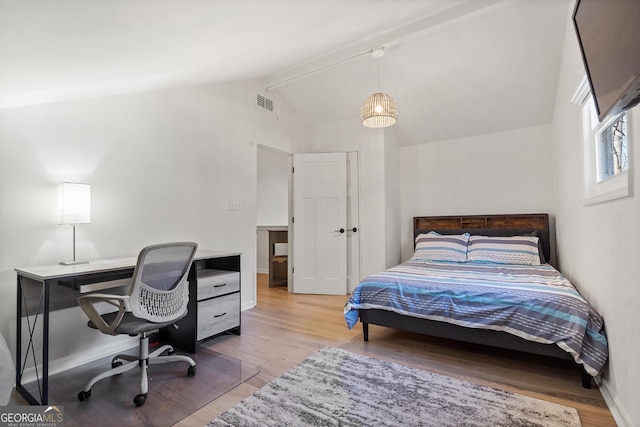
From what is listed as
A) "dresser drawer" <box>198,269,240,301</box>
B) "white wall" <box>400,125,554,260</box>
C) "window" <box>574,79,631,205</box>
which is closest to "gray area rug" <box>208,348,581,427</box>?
"dresser drawer" <box>198,269,240,301</box>

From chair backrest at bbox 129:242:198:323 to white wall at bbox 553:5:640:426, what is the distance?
90.8 inches

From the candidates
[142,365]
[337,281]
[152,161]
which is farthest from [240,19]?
[337,281]

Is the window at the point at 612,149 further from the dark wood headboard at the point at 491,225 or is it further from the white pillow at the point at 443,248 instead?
the dark wood headboard at the point at 491,225

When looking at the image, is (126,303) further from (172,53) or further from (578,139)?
(578,139)

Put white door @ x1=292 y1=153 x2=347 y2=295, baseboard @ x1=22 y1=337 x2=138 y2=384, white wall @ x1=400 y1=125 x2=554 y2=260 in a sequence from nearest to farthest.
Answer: baseboard @ x1=22 y1=337 x2=138 y2=384
white wall @ x1=400 y1=125 x2=554 y2=260
white door @ x1=292 y1=153 x2=347 y2=295

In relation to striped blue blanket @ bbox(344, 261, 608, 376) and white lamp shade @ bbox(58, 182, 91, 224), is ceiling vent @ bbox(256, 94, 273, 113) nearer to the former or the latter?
white lamp shade @ bbox(58, 182, 91, 224)

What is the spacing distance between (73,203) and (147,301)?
91 centimetres

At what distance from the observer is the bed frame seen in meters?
2.01

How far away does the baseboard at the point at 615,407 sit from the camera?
1.46 meters

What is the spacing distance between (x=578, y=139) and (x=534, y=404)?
6.51 ft

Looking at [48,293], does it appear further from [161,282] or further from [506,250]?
[506,250]

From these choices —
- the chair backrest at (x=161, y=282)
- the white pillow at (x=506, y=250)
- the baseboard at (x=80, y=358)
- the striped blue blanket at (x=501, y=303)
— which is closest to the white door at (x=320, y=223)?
the striped blue blanket at (x=501, y=303)

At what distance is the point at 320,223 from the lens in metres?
4.40

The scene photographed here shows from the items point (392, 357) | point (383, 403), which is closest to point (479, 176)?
point (392, 357)
